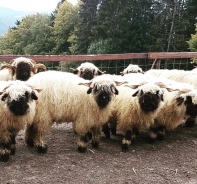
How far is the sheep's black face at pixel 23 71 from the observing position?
23.7 ft

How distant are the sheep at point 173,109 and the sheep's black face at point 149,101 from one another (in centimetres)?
64

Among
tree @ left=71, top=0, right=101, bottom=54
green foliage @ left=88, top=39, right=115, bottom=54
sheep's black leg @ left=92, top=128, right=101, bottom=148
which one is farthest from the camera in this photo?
tree @ left=71, top=0, right=101, bottom=54

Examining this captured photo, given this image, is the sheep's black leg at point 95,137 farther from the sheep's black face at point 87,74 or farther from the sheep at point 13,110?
the sheep's black face at point 87,74

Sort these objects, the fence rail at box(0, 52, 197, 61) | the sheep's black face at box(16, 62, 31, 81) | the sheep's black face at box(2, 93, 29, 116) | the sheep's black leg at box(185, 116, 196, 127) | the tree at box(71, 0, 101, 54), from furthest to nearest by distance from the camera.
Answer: the tree at box(71, 0, 101, 54)
the fence rail at box(0, 52, 197, 61)
the sheep's black leg at box(185, 116, 196, 127)
the sheep's black face at box(16, 62, 31, 81)
the sheep's black face at box(2, 93, 29, 116)

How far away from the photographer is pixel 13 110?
17.0ft

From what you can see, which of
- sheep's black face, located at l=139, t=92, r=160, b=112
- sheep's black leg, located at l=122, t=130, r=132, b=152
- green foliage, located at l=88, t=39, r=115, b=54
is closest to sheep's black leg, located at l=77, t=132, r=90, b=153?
sheep's black leg, located at l=122, t=130, r=132, b=152

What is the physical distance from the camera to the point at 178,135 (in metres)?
7.24

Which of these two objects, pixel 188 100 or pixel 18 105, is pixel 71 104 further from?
pixel 188 100

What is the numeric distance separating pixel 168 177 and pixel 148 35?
34974 millimetres

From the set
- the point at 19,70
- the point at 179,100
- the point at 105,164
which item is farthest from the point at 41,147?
the point at 179,100

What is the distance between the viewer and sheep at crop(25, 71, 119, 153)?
5750 millimetres

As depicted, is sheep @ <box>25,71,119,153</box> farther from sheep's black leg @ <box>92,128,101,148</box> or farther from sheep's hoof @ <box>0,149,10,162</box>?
sheep's hoof @ <box>0,149,10,162</box>

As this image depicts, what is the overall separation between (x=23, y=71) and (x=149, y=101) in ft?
9.58

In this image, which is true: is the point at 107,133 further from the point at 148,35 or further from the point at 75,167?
the point at 148,35
